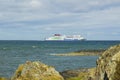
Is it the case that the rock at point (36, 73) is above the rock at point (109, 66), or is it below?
below

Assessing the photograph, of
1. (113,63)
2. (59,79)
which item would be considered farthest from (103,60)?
(59,79)

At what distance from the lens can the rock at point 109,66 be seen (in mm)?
13034

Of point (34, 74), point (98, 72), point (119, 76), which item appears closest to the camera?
point (119, 76)

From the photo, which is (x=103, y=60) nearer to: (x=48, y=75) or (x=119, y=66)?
(x=119, y=66)

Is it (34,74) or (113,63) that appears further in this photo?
(34,74)

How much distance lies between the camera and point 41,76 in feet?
61.2

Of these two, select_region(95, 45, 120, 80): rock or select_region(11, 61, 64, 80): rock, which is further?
select_region(11, 61, 64, 80): rock

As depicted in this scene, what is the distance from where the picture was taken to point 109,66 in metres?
13.5

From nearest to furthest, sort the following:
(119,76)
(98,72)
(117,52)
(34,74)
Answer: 1. (119,76)
2. (117,52)
3. (98,72)
4. (34,74)

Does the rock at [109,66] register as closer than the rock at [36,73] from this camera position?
Yes

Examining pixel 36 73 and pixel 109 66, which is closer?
pixel 109 66

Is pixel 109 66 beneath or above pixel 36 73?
above

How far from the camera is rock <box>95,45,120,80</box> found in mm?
13034

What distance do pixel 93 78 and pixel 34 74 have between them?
3.69 m
